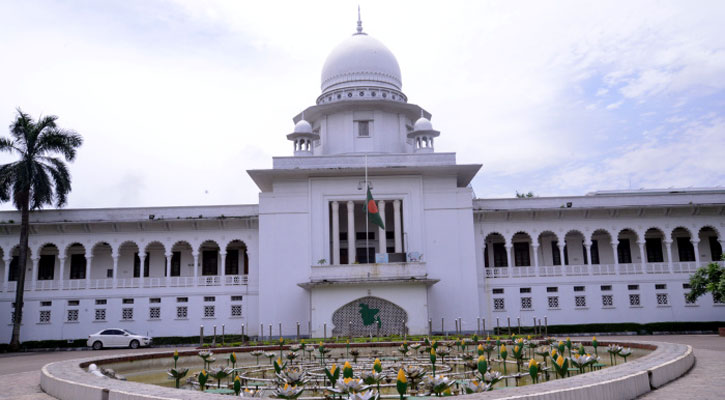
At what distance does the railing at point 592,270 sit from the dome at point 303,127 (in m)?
14.2

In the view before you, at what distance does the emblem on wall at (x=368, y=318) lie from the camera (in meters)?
30.8

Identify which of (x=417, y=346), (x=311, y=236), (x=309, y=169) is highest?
(x=309, y=169)

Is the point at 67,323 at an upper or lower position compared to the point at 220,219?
lower

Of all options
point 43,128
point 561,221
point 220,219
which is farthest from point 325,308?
point 43,128

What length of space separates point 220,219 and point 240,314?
18.9ft

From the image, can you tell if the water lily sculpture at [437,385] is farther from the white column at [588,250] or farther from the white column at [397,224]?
the white column at [588,250]

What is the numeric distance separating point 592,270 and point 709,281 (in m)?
6.30

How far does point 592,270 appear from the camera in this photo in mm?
35062

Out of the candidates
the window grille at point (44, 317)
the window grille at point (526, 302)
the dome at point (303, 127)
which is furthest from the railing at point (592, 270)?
the window grille at point (44, 317)

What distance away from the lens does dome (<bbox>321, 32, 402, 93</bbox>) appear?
40188 mm

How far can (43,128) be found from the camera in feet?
107

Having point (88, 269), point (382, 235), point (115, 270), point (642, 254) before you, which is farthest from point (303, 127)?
point (642, 254)

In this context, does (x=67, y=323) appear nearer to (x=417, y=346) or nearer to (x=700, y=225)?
(x=417, y=346)

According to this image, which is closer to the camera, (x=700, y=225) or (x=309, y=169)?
(x=309, y=169)
